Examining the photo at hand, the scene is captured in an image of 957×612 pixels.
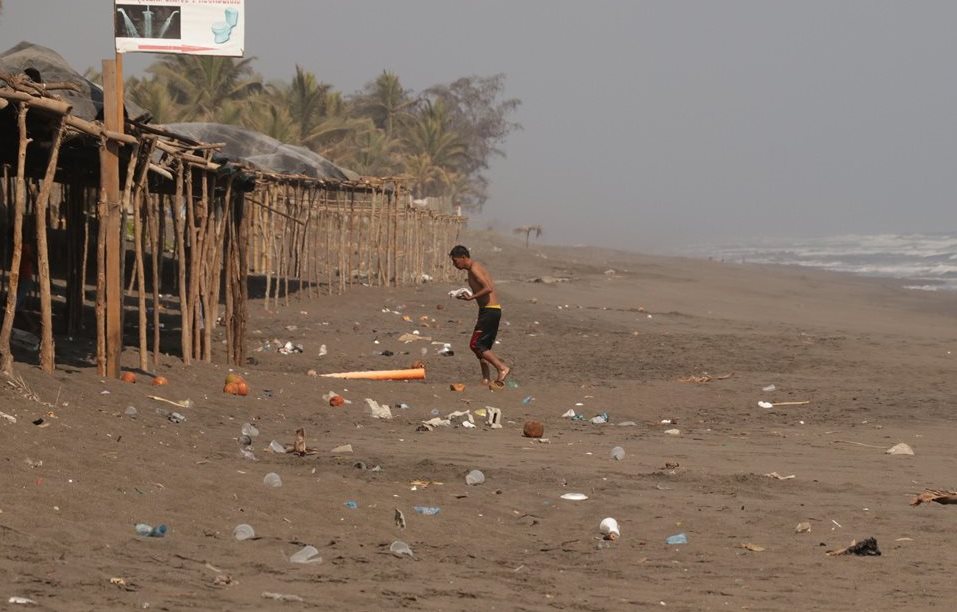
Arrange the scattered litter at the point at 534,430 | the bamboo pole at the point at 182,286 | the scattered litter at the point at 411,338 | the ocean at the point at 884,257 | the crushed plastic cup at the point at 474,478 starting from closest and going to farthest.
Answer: the crushed plastic cup at the point at 474,478 < the scattered litter at the point at 534,430 < the bamboo pole at the point at 182,286 < the scattered litter at the point at 411,338 < the ocean at the point at 884,257

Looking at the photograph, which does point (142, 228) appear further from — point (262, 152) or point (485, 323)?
point (262, 152)

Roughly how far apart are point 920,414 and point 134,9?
26.5ft

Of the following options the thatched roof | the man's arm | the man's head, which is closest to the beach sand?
the man's arm

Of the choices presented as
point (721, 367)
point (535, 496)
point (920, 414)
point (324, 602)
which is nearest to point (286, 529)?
point (324, 602)

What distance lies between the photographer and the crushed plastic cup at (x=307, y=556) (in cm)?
536

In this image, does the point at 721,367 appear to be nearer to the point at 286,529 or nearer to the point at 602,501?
the point at 602,501

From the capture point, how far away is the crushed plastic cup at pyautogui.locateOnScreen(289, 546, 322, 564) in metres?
5.36

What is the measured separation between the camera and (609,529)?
6.45 m

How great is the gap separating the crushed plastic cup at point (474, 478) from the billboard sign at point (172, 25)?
4.39 meters

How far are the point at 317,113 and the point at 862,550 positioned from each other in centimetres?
3996

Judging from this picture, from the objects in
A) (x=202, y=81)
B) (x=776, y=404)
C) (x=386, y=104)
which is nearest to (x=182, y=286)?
(x=776, y=404)

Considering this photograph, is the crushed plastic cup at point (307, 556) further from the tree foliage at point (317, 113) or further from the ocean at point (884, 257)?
the ocean at point (884, 257)

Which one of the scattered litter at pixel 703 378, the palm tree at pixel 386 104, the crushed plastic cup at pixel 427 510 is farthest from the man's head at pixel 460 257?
the palm tree at pixel 386 104

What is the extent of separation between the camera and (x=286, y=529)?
19.6ft
